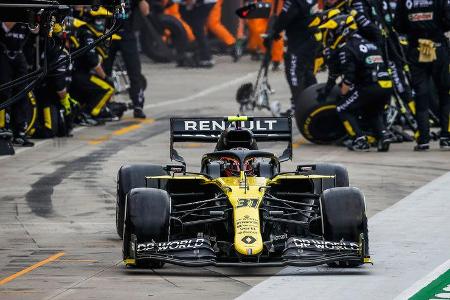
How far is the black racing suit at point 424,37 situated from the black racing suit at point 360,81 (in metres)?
0.44

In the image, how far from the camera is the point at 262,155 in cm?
1469

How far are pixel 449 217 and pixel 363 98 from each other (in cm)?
647

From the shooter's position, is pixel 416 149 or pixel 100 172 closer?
pixel 100 172

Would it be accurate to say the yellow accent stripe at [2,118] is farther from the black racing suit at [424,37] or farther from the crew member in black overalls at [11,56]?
the black racing suit at [424,37]

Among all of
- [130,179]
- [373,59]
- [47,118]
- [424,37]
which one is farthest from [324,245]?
[47,118]

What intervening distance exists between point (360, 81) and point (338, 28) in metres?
0.79

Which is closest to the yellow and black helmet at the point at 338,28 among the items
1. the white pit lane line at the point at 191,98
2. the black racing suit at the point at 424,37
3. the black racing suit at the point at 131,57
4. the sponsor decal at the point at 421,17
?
the black racing suit at the point at 424,37

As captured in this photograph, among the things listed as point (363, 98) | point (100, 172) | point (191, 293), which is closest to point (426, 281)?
point (191, 293)

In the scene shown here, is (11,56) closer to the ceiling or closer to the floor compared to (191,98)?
closer to the ceiling

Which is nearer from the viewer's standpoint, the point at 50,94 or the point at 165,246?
the point at 165,246

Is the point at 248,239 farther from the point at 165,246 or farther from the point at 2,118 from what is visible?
the point at 2,118

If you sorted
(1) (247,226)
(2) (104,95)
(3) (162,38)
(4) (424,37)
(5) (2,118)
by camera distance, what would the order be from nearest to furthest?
(1) (247,226)
(4) (424,37)
(5) (2,118)
(2) (104,95)
(3) (162,38)

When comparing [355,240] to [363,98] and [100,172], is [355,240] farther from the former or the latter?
[363,98]

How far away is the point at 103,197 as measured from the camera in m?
19.1
